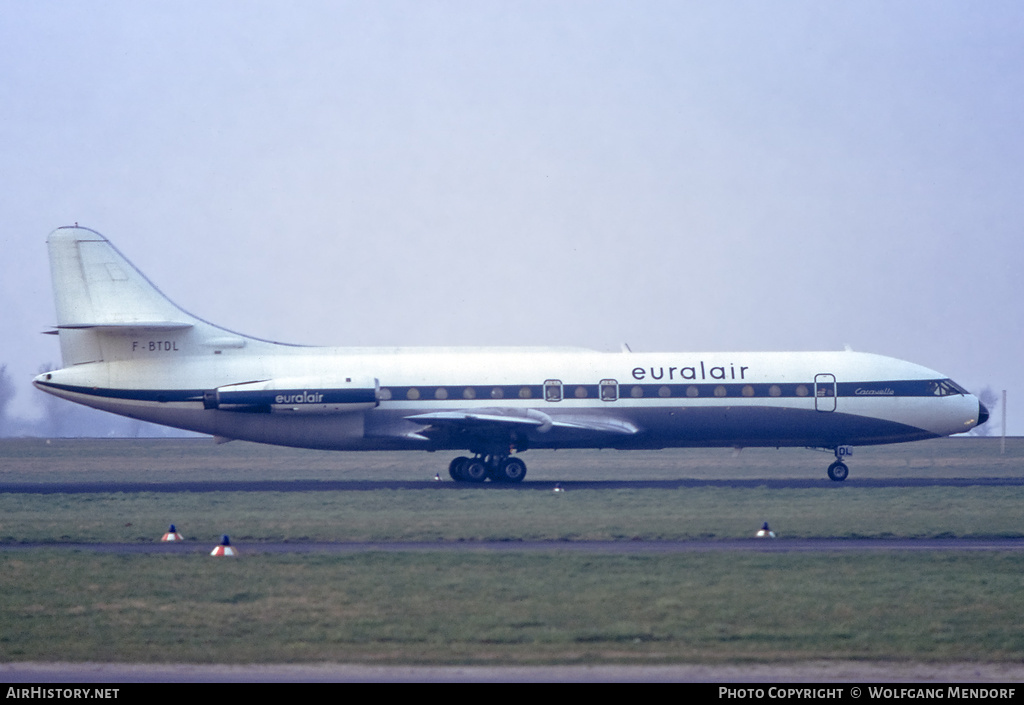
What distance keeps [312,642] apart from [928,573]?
28.2 feet

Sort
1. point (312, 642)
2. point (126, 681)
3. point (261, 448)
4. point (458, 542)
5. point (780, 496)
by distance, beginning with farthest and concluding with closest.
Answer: point (261, 448)
point (780, 496)
point (458, 542)
point (312, 642)
point (126, 681)

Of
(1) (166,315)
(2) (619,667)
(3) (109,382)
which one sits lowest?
(2) (619,667)

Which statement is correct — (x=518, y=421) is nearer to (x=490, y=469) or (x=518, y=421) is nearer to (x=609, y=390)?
(x=490, y=469)

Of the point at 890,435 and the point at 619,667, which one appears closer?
the point at 619,667

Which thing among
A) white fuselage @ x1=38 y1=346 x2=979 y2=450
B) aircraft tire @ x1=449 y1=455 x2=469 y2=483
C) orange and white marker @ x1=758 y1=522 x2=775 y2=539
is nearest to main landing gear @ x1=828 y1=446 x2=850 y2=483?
white fuselage @ x1=38 y1=346 x2=979 y2=450

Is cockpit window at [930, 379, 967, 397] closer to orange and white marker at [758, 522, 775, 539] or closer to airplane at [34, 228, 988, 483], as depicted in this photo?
airplane at [34, 228, 988, 483]

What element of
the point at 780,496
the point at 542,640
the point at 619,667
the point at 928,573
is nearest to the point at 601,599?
the point at 542,640

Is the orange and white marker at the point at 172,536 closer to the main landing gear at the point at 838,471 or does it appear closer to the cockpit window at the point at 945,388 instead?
the main landing gear at the point at 838,471

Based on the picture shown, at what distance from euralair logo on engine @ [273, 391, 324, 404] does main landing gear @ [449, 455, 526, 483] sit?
14.6 ft

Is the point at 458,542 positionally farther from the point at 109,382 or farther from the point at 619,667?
the point at 109,382

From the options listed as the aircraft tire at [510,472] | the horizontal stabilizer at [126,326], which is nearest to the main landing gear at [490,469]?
the aircraft tire at [510,472]

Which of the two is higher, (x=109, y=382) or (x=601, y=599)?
(x=109, y=382)

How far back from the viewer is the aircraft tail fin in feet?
104

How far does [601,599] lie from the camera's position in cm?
1316
